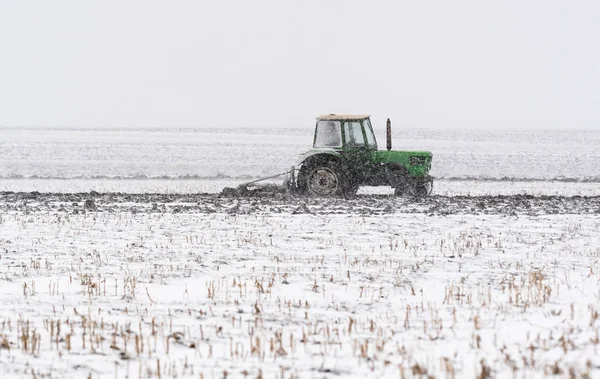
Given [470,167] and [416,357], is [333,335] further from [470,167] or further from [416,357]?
[470,167]

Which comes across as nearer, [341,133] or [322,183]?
[341,133]

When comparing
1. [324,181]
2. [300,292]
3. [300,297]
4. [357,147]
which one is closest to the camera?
[300,297]

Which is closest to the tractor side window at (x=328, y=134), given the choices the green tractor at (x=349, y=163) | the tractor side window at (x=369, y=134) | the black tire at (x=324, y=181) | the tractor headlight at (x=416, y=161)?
the green tractor at (x=349, y=163)

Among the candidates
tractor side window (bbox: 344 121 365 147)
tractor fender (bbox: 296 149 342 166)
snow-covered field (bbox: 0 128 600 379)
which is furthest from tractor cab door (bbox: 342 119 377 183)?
snow-covered field (bbox: 0 128 600 379)

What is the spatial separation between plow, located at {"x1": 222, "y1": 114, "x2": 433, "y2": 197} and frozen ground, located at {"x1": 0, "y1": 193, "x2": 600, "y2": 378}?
151 inches

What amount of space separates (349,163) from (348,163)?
22 millimetres

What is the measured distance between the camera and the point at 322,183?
1925 cm

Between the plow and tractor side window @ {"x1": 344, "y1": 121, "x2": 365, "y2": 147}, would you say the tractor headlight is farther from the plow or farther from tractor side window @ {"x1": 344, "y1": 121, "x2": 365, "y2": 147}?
tractor side window @ {"x1": 344, "y1": 121, "x2": 365, "y2": 147}

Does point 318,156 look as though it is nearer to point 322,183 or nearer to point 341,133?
point 322,183

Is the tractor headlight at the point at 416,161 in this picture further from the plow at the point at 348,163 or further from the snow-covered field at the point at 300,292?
the snow-covered field at the point at 300,292

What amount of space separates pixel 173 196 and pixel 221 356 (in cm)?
1489

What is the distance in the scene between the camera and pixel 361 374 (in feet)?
18.4

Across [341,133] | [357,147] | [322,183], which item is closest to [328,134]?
[341,133]

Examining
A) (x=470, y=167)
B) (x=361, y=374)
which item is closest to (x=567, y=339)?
(x=361, y=374)
